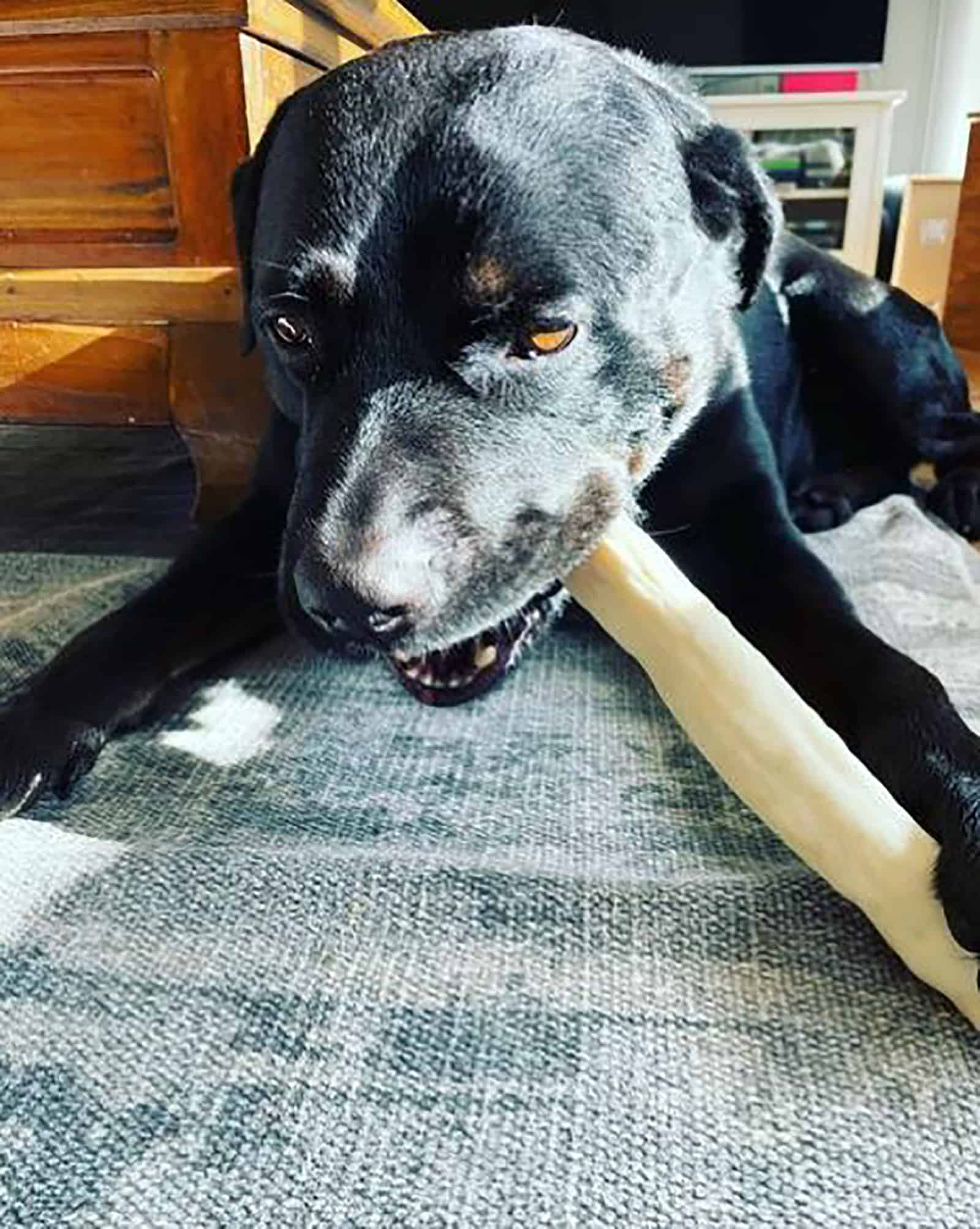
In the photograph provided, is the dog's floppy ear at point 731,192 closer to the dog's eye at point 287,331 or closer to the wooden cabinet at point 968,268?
the dog's eye at point 287,331

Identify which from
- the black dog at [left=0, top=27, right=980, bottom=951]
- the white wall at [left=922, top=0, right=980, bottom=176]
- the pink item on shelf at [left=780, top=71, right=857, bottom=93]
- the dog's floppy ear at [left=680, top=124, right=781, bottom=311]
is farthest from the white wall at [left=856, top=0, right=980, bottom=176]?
the black dog at [left=0, top=27, right=980, bottom=951]

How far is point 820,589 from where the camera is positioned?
1031mm

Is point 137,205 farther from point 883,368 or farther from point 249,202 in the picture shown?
point 883,368

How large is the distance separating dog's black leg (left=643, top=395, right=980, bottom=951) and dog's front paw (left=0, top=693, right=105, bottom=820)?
1.89 ft

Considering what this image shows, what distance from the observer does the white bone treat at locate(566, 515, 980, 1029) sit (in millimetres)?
624

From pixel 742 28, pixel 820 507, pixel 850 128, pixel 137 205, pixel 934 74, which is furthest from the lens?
pixel 934 74

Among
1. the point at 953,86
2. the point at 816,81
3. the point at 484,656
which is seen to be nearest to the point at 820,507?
the point at 484,656

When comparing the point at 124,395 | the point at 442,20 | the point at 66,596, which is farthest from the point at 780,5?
the point at 66,596

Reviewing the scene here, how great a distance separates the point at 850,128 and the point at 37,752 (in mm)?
4366

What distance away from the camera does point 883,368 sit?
165 cm

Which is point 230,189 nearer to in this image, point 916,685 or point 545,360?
point 545,360

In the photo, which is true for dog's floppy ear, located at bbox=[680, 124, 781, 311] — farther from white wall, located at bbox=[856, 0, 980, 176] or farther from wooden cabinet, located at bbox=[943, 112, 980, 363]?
white wall, located at bbox=[856, 0, 980, 176]

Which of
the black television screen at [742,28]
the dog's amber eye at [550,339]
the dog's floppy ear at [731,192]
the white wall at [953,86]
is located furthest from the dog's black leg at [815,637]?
the white wall at [953,86]

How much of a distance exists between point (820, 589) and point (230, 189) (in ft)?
2.36
